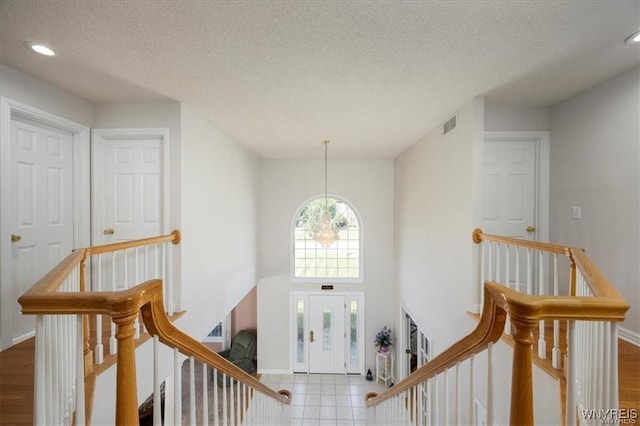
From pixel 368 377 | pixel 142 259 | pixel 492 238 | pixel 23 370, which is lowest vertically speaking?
pixel 368 377

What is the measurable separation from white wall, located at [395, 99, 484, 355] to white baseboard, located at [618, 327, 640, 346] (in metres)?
1.11

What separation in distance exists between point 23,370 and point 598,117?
5065 mm

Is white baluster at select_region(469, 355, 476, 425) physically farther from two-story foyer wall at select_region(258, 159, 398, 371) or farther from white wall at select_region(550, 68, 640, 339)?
two-story foyer wall at select_region(258, 159, 398, 371)

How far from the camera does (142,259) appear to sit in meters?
2.80

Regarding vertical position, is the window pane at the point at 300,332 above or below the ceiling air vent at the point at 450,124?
below

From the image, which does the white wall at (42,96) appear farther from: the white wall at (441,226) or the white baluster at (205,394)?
the white wall at (441,226)

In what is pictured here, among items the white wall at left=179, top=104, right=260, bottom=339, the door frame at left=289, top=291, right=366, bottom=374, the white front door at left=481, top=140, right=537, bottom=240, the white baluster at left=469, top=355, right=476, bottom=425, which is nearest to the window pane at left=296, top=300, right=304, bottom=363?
the door frame at left=289, top=291, right=366, bottom=374

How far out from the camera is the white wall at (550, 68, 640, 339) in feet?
7.23

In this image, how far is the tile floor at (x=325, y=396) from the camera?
465cm

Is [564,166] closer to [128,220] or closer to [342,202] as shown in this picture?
[342,202]

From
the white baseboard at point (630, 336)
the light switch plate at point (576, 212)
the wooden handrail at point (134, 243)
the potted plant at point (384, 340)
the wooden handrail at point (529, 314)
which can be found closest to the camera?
the wooden handrail at point (529, 314)

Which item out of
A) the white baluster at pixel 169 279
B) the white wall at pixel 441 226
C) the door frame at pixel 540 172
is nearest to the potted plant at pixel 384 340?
the white wall at pixel 441 226

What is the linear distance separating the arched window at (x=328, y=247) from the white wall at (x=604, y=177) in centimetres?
358

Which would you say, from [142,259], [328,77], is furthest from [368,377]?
[328,77]
